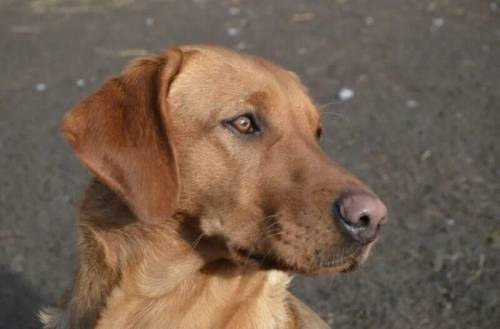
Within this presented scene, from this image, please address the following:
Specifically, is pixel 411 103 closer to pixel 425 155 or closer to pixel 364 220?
pixel 425 155

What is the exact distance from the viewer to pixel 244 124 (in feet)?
10.5

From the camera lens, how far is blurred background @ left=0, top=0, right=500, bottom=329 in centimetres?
516

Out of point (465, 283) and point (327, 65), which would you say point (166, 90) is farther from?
point (327, 65)

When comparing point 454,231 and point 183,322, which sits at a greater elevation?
point 183,322

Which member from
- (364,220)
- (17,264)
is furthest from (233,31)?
(364,220)

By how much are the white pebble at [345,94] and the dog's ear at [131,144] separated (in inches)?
183

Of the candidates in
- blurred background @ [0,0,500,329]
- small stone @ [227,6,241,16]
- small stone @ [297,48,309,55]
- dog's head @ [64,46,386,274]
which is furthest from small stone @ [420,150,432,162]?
small stone @ [227,6,241,16]

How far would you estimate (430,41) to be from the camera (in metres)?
8.83

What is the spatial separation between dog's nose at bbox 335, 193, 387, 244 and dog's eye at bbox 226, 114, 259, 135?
0.49 m

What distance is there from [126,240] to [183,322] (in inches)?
15.0

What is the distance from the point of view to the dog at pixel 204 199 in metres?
2.98

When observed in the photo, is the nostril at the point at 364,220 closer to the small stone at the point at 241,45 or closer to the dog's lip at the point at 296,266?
the dog's lip at the point at 296,266

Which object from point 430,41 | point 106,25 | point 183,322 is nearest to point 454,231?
point 183,322

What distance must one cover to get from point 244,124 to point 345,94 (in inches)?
182
